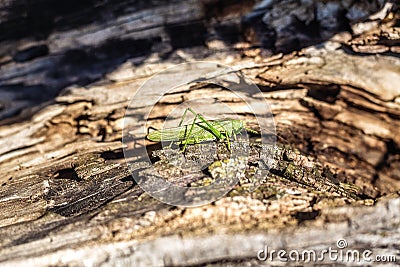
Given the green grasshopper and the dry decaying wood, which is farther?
the green grasshopper

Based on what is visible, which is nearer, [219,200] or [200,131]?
[219,200]

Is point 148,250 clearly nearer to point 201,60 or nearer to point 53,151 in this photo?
point 53,151

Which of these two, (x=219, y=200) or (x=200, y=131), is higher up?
(x=200, y=131)

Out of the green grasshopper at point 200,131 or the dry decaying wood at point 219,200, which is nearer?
the dry decaying wood at point 219,200

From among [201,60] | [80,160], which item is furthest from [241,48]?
[80,160]

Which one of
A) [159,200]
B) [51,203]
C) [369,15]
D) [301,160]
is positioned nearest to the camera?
[159,200]
